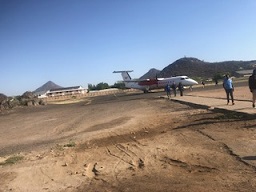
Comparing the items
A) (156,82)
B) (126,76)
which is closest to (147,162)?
(156,82)

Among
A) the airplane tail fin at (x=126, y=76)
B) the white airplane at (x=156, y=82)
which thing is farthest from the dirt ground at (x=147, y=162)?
the airplane tail fin at (x=126, y=76)

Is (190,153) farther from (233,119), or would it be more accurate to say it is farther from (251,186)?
(233,119)

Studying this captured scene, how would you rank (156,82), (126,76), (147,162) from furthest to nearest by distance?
(126,76), (156,82), (147,162)

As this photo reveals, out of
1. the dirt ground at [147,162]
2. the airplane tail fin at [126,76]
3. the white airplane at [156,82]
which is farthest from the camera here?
the airplane tail fin at [126,76]

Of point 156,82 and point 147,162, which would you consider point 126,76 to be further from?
point 147,162

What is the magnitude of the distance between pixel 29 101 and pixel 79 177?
7455 cm

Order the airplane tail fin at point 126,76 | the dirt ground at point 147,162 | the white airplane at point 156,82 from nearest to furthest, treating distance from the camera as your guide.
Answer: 1. the dirt ground at point 147,162
2. the white airplane at point 156,82
3. the airplane tail fin at point 126,76

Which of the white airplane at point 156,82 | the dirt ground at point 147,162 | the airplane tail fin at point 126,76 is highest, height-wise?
the airplane tail fin at point 126,76

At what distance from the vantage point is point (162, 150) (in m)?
9.87

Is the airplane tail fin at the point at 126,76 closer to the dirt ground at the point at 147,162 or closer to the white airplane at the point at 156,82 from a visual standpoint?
the white airplane at the point at 156,82

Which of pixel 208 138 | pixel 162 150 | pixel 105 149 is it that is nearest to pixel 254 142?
pixel 208 138

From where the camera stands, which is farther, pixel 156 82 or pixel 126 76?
pixel 126 76

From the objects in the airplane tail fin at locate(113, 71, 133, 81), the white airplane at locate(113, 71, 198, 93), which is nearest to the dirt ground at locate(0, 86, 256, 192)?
the white airplane at locate(113, 71, 198, 93)

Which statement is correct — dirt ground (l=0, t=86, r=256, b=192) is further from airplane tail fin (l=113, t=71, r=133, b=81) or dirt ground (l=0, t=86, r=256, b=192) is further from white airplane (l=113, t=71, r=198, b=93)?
airplane tail fin (l=113, t=71, r=133, b=81)
